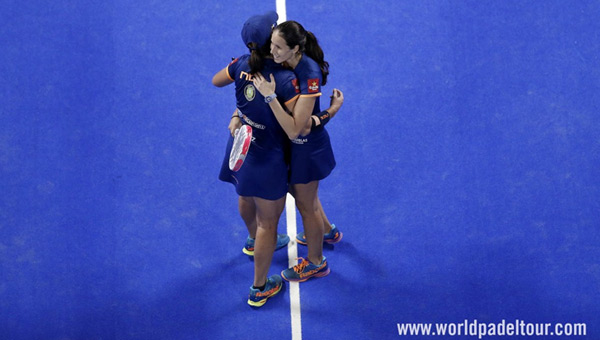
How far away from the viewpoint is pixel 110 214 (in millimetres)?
6562

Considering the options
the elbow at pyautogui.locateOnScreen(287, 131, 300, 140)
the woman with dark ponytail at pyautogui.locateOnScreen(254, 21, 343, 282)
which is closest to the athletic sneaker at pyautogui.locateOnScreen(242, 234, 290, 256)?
the woman with dark ponytail at pyautogui.locateOnScreen(254, 21, 343, 282)

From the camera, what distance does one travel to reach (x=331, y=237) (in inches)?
251

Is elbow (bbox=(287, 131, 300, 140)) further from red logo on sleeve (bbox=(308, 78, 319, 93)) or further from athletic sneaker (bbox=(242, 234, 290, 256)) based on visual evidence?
athletic sneaker (bbox=(242, 234, 290, 256))

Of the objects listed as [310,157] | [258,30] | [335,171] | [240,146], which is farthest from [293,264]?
[258,30]

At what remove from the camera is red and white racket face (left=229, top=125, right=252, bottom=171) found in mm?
4922

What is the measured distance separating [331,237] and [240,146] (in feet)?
5.87

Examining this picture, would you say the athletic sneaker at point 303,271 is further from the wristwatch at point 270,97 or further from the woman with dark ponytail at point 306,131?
the wristwatch at point 270,97

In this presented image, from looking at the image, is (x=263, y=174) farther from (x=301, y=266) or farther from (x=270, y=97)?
(x=301, y=266)

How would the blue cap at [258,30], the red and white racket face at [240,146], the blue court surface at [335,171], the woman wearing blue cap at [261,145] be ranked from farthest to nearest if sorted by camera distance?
the blue court surface at [335,171]
the red and white racket face at [240,146]
the woman wearing blue cap at [261,145]
the blue cap at [258,30]

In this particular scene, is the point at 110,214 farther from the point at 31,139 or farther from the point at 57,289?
the point at 31,139

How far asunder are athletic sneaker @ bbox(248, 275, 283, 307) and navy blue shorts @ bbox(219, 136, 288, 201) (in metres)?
1.06

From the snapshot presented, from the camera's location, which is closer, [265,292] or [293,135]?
[293,135]

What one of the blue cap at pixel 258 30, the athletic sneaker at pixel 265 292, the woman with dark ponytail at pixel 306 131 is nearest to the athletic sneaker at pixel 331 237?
the woman with dark ponytail at pixel 306 131

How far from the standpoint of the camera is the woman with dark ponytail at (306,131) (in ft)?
15.2
